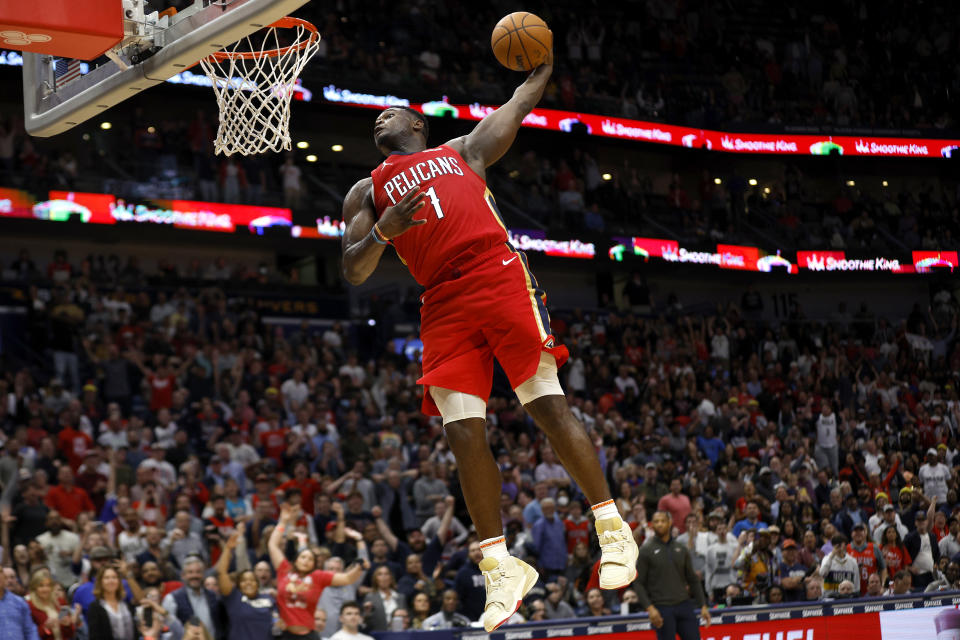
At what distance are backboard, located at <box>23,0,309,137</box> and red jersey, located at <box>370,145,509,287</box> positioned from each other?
2.62ft

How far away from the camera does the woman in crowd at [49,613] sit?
8.84 meters

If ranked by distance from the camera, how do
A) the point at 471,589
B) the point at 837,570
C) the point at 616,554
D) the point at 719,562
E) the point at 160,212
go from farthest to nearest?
1. the point at 160,212
2. the point at 837,570
3. the point at 719,562
4. the point at 471,589
5. the point at 616,554

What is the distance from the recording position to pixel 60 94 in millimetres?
5961

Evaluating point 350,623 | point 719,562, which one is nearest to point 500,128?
point 350,623

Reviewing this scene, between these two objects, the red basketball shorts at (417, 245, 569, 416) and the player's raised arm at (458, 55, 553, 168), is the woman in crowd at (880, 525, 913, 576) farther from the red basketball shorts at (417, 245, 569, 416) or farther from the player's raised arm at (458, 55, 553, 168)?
the player's raised arm at (458, 55, 553, 168)

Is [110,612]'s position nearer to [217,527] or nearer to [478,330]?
[217,527]

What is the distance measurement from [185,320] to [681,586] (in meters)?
8.96

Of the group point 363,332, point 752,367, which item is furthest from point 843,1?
point 363,332

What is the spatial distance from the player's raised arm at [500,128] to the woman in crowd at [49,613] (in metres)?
5.96

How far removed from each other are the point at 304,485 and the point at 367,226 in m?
8.43

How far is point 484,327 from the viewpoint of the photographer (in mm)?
4398

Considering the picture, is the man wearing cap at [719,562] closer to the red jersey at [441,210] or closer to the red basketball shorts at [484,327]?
the red basketball shorts at [484,327]

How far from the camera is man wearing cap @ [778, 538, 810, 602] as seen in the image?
41.1 feet

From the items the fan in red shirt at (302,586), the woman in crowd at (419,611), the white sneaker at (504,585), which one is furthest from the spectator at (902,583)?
the white sneaker at (504,585)
